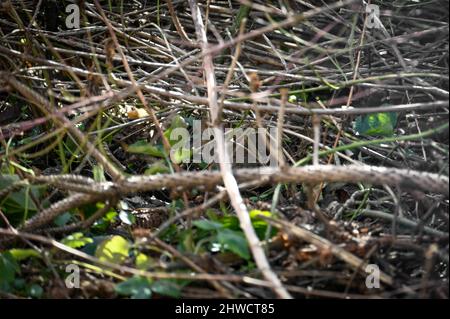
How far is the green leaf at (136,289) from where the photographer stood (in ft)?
4.05

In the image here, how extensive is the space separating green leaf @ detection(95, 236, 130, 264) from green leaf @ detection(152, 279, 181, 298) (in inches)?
5.5

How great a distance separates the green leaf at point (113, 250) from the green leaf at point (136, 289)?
0.37ft

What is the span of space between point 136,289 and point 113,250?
0.16 meters

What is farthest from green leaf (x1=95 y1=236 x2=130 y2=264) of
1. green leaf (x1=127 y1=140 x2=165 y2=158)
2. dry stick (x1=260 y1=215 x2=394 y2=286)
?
dry stick (x1=260 y1=215 x2=394 y2=286)

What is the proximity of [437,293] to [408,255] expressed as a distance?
125 millimetres

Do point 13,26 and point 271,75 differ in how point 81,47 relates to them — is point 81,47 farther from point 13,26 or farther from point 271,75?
point 271,75

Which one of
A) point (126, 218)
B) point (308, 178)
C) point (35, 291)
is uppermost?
point (308, 178)

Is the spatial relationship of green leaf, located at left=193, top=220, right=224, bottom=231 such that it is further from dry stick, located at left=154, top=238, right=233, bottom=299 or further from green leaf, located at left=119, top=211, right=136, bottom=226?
green leaf, located at left=119, top=211, right=136, bottom=226

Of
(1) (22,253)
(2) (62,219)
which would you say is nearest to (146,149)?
(2) (62,219)

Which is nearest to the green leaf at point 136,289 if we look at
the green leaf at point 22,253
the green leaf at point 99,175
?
the green leaf at point 22,253

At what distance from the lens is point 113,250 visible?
1382 mm

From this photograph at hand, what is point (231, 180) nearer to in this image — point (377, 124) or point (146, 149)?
point (146, 149)

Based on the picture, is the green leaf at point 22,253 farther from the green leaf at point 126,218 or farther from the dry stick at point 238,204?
the dry stick at point 238,204
